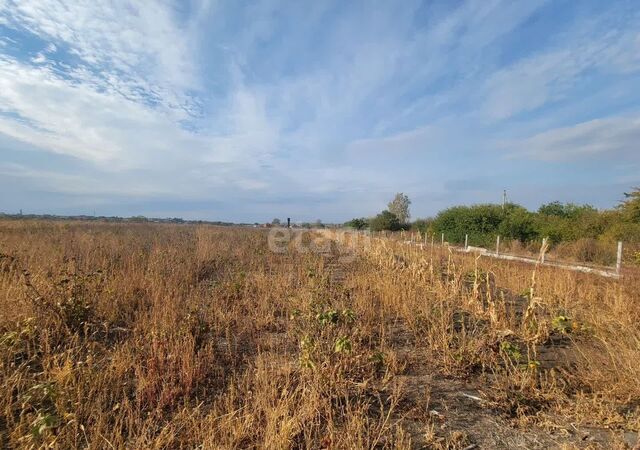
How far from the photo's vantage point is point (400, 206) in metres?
49.5

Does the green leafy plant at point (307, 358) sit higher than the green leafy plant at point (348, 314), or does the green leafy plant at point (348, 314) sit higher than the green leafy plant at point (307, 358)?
the green leafy plant at point (348, 314)

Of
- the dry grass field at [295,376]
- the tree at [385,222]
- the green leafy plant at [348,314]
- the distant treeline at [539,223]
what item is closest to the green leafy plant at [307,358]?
the dry grass field at [295,376]

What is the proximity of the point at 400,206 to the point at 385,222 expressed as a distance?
8527mm

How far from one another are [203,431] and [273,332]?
229 cm

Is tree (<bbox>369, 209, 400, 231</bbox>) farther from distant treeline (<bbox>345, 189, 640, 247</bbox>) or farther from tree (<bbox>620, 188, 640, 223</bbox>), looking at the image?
tree (<bbox>620, 188, 640, 223</bbox>)

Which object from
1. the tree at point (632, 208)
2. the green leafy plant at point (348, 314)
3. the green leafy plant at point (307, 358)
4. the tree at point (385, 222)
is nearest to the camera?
the green leafy plant at point (307, 358)

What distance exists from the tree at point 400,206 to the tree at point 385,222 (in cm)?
406

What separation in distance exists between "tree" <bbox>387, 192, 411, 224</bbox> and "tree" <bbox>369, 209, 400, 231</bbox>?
406 centimetres

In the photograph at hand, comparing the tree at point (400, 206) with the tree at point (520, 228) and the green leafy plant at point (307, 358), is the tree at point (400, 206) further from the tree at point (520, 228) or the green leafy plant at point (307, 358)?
the green leafy plant at point (307, 358)

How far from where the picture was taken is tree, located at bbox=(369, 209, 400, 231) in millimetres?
42062

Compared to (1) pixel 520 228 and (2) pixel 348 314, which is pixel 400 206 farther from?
(2) pixel 348 314

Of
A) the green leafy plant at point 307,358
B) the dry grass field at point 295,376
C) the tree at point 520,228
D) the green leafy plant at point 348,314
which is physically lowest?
the dry grass field at point 295,376

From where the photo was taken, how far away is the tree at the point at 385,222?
4206 cm

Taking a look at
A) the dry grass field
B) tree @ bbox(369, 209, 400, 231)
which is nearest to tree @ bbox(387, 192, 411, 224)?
tree @ bbox(369, 209, 400, 231)
